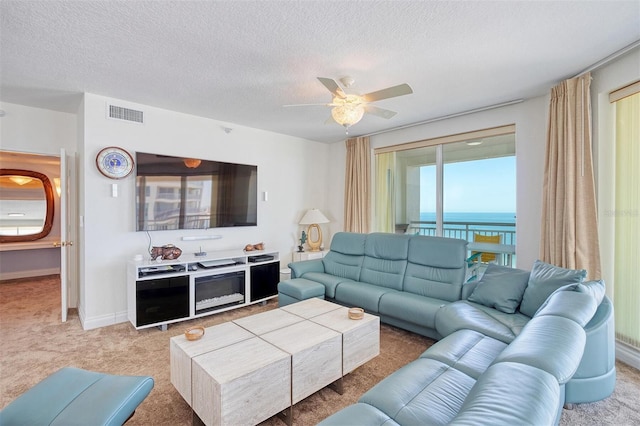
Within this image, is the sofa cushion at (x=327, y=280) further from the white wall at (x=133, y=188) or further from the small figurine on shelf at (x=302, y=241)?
the white wall at (x=133, y=188)

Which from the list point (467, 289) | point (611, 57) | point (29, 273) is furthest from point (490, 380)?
point (29, 273)

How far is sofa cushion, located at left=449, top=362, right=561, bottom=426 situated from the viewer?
2.19 ft

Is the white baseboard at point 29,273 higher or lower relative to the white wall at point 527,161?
lower

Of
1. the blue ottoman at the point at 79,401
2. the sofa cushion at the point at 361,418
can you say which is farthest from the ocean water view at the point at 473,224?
the blue ottoman at the point at 79,401

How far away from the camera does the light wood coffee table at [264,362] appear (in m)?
1.47

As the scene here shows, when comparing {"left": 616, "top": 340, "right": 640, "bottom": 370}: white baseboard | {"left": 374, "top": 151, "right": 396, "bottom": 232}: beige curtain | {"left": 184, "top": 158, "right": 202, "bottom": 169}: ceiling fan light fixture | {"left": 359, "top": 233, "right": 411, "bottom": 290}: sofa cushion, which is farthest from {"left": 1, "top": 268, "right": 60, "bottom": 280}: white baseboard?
{"left": 616, "top": 340, "right": 640, "bottom": 370}: white baseboard

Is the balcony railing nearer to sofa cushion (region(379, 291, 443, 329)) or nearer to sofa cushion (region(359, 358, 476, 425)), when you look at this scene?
sofa cushion (region(379, 291, 443, 329))

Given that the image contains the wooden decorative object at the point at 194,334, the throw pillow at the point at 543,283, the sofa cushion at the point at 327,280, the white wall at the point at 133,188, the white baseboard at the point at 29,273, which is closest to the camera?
the wooden decorative object at the point at 194,334

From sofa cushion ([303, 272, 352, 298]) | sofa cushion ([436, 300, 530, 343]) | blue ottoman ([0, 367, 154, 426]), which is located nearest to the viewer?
blue ottoman ([0, 367, 154, 426])

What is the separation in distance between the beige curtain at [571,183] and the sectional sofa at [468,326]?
448 mm

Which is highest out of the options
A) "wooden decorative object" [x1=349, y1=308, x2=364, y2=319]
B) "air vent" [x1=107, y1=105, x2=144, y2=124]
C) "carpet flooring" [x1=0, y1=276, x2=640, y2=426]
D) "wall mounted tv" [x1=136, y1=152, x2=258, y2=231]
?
"air vent" [x1=107, y1=105, x2=144, y2=124]

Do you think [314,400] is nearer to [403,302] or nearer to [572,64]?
[403,302]

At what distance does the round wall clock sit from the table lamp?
2.51 metres

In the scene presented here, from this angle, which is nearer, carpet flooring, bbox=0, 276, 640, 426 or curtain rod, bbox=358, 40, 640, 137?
carpet flooring, bbox=0, 276, 640, 426
